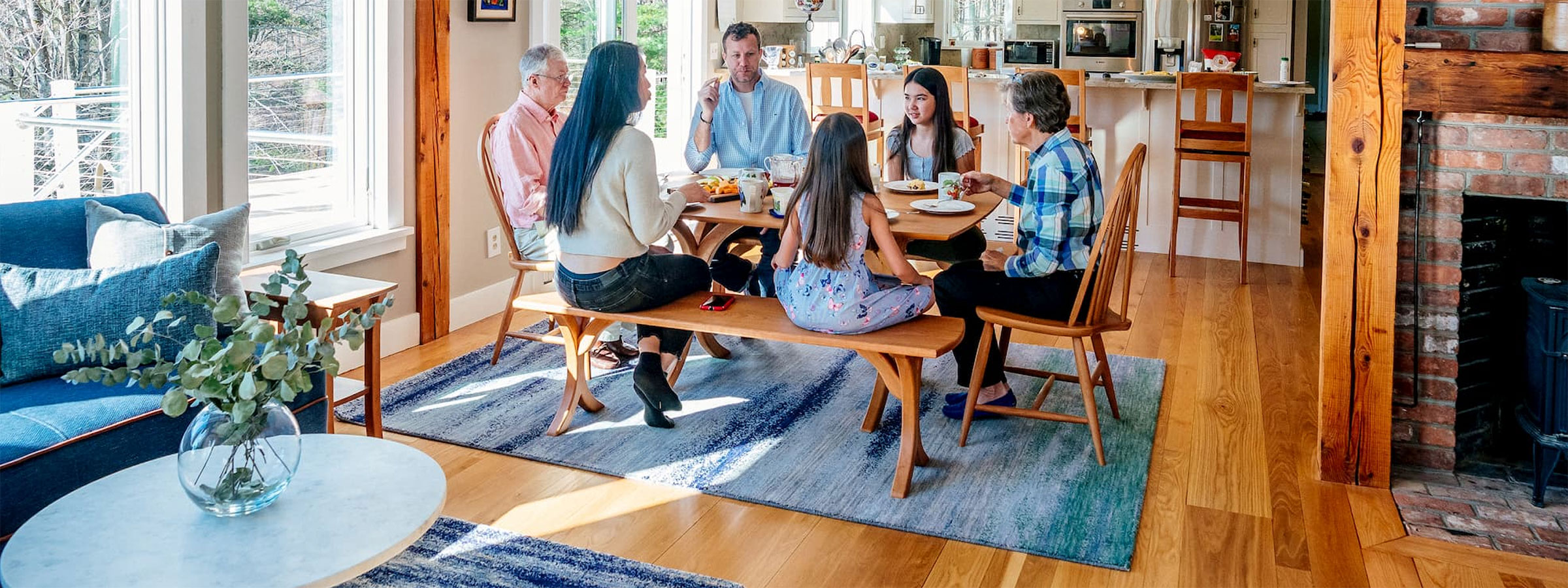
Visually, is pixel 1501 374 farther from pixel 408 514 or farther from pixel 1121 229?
pixel 408 514

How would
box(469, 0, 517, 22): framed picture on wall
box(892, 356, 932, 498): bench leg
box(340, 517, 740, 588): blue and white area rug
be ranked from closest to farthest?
box(340, 517, 740, 588): blue and white area rug, box(892, 356, 932, 498): bench leg, box(469, 0, 517, 22): framed picture on wall

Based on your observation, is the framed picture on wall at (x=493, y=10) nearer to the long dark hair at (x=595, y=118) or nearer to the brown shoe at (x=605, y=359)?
the brown shoe at (x=605, y=359)

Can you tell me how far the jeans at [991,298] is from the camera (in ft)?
11.4

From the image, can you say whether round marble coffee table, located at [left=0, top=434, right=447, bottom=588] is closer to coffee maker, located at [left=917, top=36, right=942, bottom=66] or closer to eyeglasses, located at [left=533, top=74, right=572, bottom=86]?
eyeglasses, located at [left=533, top=74, right=572, bottom=86]

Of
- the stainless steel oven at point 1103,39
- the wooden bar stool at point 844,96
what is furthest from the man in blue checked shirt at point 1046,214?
the stainless steel oven at point 1103,39

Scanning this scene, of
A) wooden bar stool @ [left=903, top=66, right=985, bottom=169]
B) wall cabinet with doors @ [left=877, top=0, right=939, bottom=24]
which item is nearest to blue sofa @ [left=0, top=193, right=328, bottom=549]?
wooden bar stool @ [left=903, top=66, right=985, bottom=169]

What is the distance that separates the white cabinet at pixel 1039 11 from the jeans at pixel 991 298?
21.3 feet

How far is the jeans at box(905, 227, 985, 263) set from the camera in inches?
178

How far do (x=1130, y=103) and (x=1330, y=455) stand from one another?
11.9 feet

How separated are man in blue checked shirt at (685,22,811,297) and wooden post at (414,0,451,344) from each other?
921 millimetres

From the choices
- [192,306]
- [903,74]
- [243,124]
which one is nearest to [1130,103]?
[903,74]

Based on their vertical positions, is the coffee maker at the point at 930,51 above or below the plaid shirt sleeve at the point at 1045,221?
above

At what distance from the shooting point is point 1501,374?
3471 millimetres

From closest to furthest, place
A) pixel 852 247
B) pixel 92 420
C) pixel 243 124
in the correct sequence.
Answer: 1. pixel 92 420
2. pixel 852 247
3. pixel 243 124
